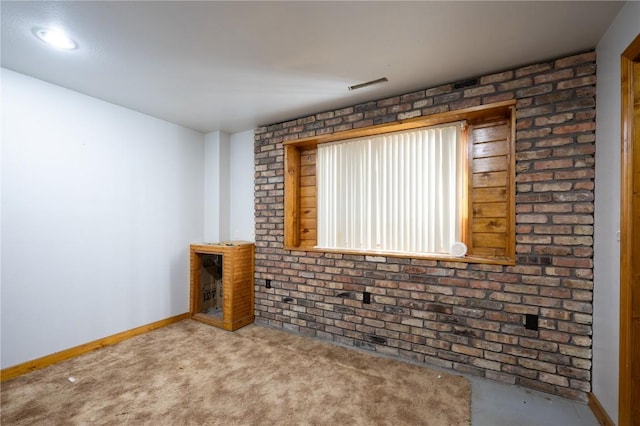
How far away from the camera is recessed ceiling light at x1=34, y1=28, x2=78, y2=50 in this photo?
5.78ft

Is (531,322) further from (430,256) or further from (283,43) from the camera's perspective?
(283,43)

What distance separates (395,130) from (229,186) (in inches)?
94.7

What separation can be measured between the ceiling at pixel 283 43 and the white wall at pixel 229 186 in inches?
45.0

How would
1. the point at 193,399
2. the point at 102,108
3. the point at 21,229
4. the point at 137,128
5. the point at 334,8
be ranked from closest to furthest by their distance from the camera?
the point at 334,8 < the point at 193,399 < the point at 21,229 < the point at 102,108 < the point at 137,128

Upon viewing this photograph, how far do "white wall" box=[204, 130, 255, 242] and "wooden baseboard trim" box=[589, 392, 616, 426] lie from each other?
11.3 feet

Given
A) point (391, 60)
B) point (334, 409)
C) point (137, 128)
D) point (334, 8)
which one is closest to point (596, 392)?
point (334, 409)

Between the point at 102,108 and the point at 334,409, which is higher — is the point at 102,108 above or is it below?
above

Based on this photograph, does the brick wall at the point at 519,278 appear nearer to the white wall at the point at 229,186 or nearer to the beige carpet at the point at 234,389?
the beige carpet at the point at 234,389

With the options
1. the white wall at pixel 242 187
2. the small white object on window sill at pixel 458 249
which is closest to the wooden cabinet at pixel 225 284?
the white wall at pixel 242 187

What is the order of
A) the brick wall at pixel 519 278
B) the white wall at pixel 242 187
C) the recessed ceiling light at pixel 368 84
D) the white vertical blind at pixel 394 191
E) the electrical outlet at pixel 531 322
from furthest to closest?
the white wall at pixel 242 187 < the white vertical blind at pixel 394 191 < the recessed ceiling light at pixel 368 84 < the electrical outlet at pixel 531 322 < the brick wall at pixel 519 278

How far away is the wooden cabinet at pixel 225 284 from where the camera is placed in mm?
3248

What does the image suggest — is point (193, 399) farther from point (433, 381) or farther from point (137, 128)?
point (137, 128)

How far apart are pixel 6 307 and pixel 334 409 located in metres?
2.70

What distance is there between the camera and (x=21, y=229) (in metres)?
2.31
